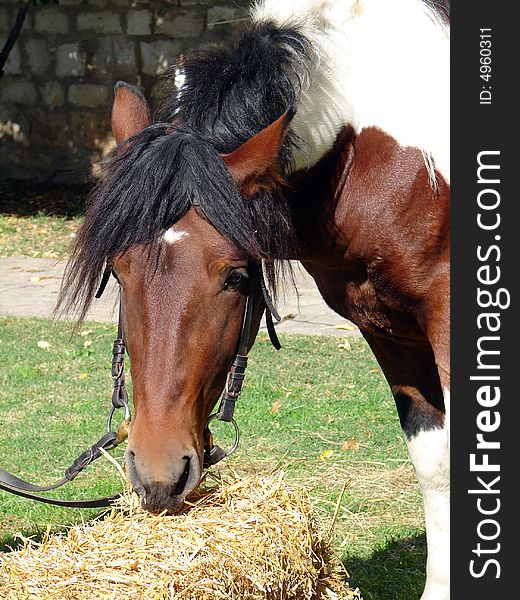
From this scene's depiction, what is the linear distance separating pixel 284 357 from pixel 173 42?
19.0 ft

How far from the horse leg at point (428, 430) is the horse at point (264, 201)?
20 cm

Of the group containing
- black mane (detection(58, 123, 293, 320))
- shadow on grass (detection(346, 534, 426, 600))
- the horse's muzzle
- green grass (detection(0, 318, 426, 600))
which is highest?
black mane (detection(58, 123, 293, 320))

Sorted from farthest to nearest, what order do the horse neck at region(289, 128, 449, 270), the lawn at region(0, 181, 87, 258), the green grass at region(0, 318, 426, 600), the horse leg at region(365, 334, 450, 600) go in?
the lawn at region(0, 181, 87, 258)
the green grass at region(0, 318, 426, 600)
the horse leg at region(365, 334, 450, 600)
the horse neck at region(289, 128, 449, 270)

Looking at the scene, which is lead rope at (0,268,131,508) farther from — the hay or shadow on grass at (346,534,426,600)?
shadow on grass at (346,534,426,600)

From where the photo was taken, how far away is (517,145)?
239 centimetres

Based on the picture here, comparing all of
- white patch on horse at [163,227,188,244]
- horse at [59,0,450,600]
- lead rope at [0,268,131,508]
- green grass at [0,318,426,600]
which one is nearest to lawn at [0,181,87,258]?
green grass at [0,318,426,600]

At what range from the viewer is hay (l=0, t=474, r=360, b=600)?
2242mm

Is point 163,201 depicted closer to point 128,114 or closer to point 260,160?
point 260,160

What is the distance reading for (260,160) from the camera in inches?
86.6

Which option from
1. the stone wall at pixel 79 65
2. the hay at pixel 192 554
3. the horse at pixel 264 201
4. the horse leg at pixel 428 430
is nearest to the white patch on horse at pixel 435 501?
the horse leg at pixel 428 430

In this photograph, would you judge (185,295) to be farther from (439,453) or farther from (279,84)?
(439,453)

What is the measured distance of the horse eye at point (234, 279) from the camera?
7.27ft

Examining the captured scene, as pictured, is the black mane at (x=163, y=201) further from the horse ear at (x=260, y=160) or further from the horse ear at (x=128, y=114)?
the horse ear at (x=128, y=114)

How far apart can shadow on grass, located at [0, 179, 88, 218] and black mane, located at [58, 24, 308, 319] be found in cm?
774
